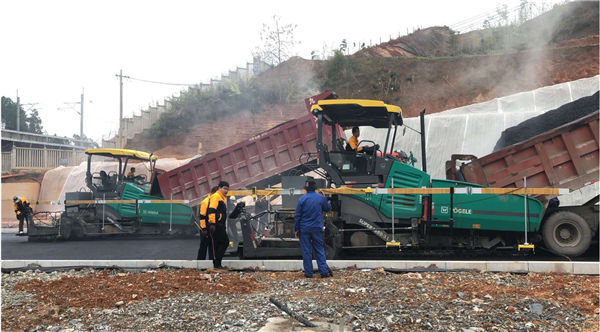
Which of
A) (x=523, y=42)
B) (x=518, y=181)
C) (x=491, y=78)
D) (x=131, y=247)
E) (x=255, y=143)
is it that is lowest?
(x=131, y=247)

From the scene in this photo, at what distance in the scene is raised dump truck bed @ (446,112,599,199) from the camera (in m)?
8.85

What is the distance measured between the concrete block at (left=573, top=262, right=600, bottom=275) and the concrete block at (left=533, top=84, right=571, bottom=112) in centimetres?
1617

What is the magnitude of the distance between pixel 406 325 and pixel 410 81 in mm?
29365

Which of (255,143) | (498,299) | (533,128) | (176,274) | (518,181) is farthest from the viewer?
(533,128)

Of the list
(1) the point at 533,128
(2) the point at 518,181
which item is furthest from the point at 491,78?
(2) the point at 518,181

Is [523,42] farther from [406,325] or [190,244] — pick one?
[406,325]

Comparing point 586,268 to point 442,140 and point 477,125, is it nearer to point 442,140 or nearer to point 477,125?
point 442,140

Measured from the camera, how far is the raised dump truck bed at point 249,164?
13.9m

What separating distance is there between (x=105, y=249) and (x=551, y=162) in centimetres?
980

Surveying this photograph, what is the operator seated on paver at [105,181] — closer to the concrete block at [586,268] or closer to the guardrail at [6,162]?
the concrete block at [586,268]

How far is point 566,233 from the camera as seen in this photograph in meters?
8.10

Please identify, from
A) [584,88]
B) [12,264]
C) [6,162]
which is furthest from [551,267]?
[6,162]

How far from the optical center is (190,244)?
12.6 meters

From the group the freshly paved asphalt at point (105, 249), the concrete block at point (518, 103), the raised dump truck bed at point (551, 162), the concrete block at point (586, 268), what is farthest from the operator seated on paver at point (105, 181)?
the concrete block at point (518, 103)
